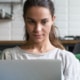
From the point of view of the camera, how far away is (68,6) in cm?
298

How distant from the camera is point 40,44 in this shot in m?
0.91

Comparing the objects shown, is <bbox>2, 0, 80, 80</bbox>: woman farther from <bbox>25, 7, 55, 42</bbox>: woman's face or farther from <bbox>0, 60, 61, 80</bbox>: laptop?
<bbox>0, 60, 61, 80</bbox>: laptop

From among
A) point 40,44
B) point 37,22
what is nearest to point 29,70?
point 37,22

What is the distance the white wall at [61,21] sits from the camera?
2947mm

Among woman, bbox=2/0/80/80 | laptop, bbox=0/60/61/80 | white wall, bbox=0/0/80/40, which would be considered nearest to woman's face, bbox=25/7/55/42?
woman, bbox=2/0/80/80

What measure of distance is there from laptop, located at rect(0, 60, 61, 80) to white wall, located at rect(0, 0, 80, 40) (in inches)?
94.9

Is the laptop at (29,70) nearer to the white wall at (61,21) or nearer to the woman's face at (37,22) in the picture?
the woman's face at (37,22)

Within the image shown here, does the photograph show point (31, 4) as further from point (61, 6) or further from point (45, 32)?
point (61, 6)

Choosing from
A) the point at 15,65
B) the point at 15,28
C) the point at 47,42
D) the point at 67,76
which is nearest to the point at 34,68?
the point at 15,65

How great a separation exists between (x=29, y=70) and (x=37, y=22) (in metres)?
0.27

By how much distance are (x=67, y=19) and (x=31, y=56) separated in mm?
2181

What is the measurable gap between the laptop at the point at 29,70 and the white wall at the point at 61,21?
2.41 metres

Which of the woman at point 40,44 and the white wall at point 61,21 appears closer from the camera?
the woman at point 40,44

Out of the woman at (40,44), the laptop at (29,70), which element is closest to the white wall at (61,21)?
the woman at (40,44)
